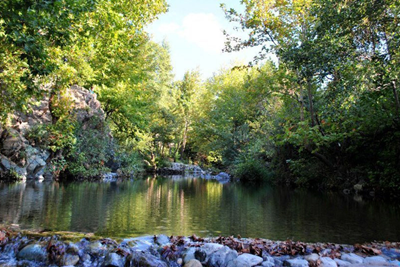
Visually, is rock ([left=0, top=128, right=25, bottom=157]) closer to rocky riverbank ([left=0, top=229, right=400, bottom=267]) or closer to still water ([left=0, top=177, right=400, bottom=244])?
still water ([left=0, top=177, right=400, bottom=244])

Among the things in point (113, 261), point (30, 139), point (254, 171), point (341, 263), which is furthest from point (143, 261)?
point (254, 171)

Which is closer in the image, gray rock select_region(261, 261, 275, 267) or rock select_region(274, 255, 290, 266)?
gray rock select_region(261, 261, 275, 267)

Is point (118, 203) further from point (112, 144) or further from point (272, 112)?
point (272, 112)

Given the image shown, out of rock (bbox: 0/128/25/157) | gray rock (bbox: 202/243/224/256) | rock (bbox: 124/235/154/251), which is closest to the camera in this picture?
gray rock (bbox: 202/243/224/256)

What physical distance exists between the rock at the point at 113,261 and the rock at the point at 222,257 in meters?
1.07

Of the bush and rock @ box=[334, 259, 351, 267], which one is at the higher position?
the bush

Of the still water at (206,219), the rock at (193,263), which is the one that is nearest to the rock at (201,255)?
the rock at (193,263)

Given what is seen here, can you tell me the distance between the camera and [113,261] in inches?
146

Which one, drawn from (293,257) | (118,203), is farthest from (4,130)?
(293,257)

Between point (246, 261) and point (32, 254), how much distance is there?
8.52 feet

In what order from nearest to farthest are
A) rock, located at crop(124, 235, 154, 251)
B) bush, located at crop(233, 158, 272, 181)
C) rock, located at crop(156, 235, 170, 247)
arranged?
rock, located at crop(124, 235, 154, 251), rock, located at crop(156, 235, 170, 247), bush, located at crop(233, 158, 272, 181)

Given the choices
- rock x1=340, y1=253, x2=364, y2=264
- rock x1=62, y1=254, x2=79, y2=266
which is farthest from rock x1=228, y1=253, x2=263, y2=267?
rock x1=62, y1=254, x2=79, y2=266

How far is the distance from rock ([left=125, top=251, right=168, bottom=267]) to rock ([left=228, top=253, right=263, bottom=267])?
83 centimetres

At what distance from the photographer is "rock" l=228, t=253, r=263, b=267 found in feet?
12.0
